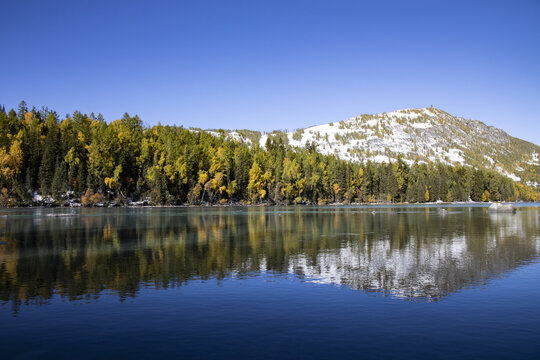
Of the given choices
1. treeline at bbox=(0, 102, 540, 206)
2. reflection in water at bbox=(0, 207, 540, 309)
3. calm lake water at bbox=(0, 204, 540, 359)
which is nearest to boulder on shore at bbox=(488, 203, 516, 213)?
reflection in water at bbox=(0, 207, 540, 309)

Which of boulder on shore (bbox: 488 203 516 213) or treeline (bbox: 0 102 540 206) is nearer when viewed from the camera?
boulder on shore (bbox: 488 203 516 213)

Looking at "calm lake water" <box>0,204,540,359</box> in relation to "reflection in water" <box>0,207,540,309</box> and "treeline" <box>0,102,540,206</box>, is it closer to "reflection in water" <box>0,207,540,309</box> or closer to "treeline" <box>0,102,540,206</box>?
"reflection in water" <box>0,207,540,309</box>

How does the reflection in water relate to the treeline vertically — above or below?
below

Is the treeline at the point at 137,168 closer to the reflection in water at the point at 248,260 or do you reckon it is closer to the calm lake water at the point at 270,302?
the reflection in water at the point at 248,260

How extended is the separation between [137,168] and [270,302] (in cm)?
14393

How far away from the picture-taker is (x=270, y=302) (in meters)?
17.7

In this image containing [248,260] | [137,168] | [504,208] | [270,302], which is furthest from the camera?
[137,168]

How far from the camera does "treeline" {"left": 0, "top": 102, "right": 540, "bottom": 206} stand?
129 m

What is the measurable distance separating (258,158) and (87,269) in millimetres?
159955

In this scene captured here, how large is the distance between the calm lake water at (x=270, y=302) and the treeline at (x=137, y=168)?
10882cm

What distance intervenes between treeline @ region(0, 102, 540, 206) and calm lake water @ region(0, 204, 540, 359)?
109m

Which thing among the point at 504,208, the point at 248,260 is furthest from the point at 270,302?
the point at 504,208

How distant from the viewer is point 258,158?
18362cm

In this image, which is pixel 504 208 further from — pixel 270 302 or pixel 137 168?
pixel 137 168
